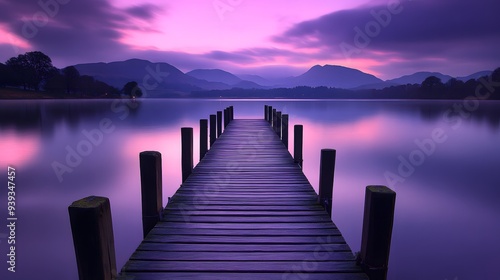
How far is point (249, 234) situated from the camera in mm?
3891

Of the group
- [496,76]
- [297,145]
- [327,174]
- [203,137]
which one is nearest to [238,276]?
[327,174]

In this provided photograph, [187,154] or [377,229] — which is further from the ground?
[377,229]

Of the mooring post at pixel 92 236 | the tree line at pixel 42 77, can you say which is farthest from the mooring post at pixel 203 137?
the tree line at pixel 42 77

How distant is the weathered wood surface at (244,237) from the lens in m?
3.11

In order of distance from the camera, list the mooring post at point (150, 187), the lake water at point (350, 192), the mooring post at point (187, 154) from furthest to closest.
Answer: the mooring post at point (187, 154) → the lake water at point (350, 192) → the mooring post at point (150, 187)

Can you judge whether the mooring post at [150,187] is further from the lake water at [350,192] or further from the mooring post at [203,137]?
the mooring post at [203,137]

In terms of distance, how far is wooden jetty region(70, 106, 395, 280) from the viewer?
119 inches

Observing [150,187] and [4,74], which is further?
[4,74]

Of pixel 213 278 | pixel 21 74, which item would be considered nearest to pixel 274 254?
pixel 213 278

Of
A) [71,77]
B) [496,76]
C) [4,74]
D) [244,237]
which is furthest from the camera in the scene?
[496,76]

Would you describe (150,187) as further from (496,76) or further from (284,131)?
(496,76)

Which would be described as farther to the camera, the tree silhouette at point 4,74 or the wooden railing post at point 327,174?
the tree silhouette at point 4,74

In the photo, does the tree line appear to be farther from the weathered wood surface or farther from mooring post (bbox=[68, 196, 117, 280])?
mooring post (bbox=[68, 196, 117, 280])

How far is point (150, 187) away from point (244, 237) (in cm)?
142
